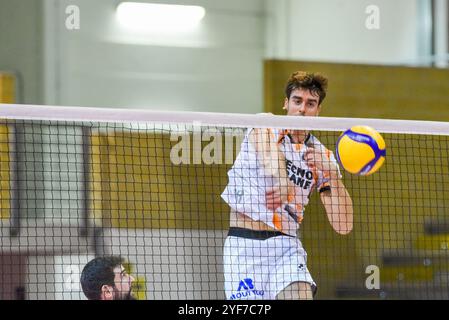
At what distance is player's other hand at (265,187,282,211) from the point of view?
530 cm

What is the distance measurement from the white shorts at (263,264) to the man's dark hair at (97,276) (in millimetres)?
660

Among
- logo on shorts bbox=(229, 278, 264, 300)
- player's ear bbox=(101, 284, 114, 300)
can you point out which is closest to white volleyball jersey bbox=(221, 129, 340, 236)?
logo on shorts bbox=(229, 278, 264, 300)

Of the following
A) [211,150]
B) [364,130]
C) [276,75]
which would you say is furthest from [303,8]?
[364,130]

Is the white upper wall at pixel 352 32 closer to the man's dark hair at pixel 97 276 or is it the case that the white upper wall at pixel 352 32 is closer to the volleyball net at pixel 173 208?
the volleyball net at pixel 173 208

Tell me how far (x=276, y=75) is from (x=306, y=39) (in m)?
0.94

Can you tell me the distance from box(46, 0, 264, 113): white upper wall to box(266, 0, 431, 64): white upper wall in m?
0.36

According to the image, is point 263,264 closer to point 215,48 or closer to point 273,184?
point 273,184

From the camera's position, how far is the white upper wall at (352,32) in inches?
406

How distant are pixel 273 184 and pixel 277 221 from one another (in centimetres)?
20

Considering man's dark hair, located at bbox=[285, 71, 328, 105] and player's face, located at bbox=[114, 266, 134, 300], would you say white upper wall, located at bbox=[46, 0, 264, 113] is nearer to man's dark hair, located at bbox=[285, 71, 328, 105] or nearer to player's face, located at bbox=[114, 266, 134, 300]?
player's face, located at bbox=[114, 266, 134, 300]

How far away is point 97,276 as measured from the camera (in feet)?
18.1

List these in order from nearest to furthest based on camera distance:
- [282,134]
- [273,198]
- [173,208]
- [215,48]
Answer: [273,198] < [282,134] < [173,208] < [215,48]

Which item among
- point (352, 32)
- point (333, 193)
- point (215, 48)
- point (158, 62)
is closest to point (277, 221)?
point (333, 193)

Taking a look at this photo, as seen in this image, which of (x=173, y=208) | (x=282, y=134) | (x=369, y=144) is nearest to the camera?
(x=369, y=144)
